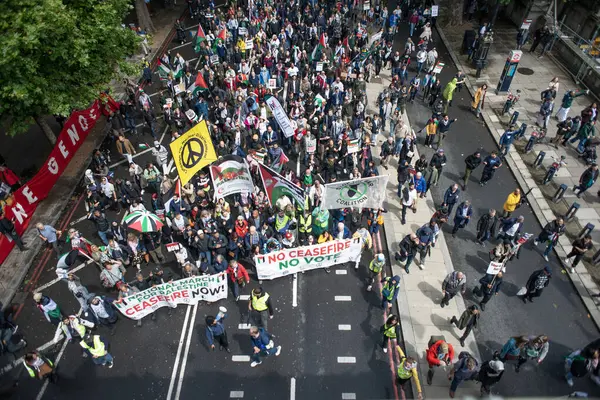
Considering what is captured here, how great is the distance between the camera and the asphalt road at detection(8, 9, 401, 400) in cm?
1170

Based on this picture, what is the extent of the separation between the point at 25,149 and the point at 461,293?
2196cm

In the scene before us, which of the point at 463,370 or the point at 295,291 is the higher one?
the point at 463,370

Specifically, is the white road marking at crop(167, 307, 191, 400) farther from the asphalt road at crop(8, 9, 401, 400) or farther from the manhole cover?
the manhole cover

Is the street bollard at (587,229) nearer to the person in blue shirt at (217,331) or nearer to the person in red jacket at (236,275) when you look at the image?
the person in red jacket at (236,275)

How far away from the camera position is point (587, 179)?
16484 mm

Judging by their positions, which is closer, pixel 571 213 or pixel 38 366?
pixel 38 366

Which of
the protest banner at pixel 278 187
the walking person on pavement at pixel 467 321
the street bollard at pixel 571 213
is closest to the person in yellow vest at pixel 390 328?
the walking person on pavement at pixel 467 321

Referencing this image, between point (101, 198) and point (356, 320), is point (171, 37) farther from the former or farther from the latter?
point (356, 320)

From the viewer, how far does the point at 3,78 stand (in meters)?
13.4

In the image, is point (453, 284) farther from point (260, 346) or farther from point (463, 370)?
point (260, 346)

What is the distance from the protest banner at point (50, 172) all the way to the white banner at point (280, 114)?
9343 millimetres

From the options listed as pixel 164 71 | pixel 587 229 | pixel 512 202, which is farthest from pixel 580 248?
pixel 164 71

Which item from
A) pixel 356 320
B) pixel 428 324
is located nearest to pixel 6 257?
pixel 356 320

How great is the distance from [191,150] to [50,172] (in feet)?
27.8
